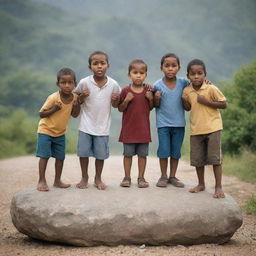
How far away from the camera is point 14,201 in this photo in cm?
528

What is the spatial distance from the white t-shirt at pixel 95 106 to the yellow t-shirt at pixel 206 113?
109 centimetres

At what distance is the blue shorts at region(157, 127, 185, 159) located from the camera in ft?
18.3

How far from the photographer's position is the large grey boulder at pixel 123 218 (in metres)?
4.94

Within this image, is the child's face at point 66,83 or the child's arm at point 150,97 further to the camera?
the child's arm at point 150,97

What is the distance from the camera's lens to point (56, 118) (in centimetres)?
545

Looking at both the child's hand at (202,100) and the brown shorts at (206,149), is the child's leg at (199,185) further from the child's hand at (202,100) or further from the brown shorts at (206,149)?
the child's hand at (202,100)

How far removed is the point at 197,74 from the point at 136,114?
0.93 metres

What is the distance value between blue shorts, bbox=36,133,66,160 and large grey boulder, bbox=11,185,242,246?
0.53m

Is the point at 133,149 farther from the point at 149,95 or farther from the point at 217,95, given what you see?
the point at 217,95

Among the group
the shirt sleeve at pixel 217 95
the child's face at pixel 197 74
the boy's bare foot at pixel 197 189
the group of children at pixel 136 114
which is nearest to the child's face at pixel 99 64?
the group of children at pixel 136 114

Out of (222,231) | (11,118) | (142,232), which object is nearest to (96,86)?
(142,232)

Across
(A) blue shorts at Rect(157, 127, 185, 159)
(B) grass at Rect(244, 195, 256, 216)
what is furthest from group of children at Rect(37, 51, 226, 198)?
(B) grass at Rect(244, 195, 256, 216)

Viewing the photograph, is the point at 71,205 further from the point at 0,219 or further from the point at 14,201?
the point at 0,219

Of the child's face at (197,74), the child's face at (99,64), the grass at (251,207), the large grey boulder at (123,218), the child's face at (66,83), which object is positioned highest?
the child's face at (99,64)
